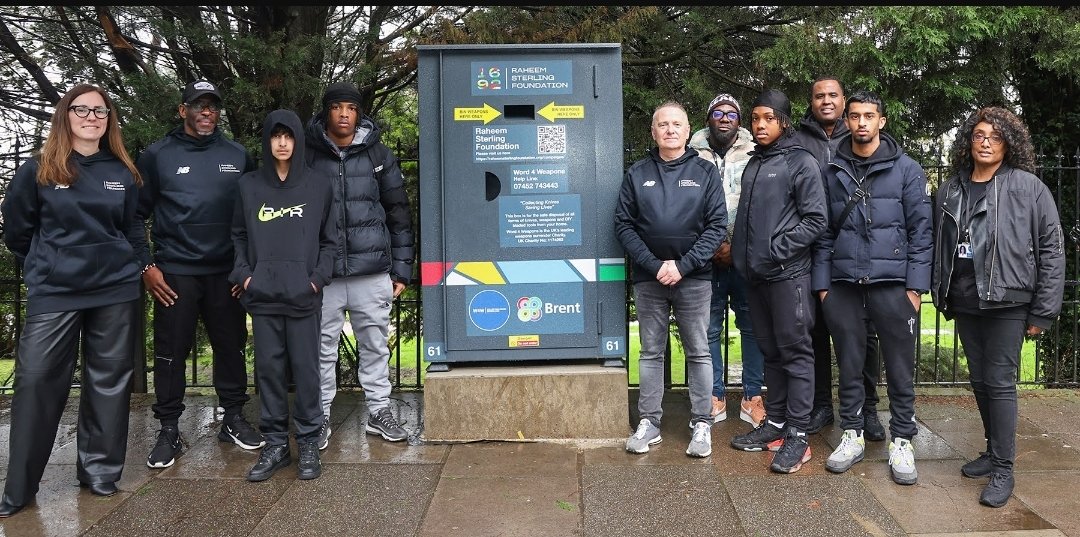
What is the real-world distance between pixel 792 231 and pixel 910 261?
592 mm

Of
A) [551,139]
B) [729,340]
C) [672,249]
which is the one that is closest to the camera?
[672,249]

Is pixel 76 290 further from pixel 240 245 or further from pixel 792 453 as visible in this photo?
pixel 792 453

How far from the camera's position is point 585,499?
12.6 ft

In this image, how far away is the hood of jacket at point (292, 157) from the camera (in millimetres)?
4117

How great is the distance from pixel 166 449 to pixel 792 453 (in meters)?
3.38

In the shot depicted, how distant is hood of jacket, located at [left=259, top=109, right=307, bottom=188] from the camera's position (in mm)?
4117

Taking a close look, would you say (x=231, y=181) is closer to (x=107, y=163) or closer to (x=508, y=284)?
(x=107, y=163)

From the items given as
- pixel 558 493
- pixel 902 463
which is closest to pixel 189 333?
pixel 558 493

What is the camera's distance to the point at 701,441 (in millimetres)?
4473

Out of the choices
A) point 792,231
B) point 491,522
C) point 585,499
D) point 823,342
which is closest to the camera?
point 491,522

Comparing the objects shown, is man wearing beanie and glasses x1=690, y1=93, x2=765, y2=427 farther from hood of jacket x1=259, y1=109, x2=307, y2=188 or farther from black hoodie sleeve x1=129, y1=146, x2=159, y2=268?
black hoodie sleeve x1=129, y1=146, x2=159, y2=268

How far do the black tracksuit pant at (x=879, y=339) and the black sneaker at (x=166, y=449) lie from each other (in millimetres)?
3633

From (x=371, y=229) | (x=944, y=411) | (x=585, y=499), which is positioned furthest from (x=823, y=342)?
(x=371, y=229)

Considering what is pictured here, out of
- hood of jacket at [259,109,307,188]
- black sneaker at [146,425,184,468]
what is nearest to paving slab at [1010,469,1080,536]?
hood of jacket at [259,109,307,188]
